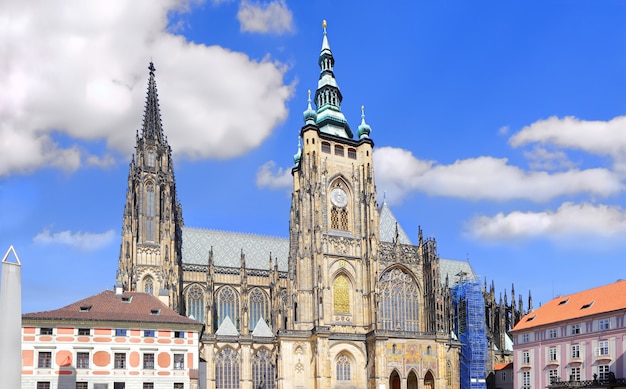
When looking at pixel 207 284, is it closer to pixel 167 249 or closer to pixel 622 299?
pixel 167 249

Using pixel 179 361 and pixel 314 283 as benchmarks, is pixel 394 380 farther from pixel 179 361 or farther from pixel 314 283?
pixel 179 361

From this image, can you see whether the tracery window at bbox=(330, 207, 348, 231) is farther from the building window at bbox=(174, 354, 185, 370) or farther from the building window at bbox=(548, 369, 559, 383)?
the building window at bbox=(174, 354, 185, 370)

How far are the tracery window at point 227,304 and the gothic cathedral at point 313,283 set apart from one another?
0.14 metres

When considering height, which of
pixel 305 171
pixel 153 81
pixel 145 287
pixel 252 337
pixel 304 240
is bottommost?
pixel 252 337

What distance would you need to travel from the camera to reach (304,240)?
79.0 metres

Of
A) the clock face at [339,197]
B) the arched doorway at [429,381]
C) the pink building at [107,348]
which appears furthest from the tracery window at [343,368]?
the pink building at [107,348]

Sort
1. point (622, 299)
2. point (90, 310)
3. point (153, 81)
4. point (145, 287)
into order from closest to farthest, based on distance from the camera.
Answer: point (90, 310)
point (622, 299)
point (145, 287)
point (153, 81)

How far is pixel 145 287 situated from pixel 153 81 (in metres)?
31.1

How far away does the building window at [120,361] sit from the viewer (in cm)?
5178

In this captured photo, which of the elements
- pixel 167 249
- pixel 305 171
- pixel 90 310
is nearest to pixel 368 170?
pixel 305 171

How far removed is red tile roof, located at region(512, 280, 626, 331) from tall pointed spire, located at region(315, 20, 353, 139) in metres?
33.4

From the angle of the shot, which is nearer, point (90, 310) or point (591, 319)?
point (90, 310)

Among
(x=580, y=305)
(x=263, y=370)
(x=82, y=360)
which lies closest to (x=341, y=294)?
(x=263, y=370)

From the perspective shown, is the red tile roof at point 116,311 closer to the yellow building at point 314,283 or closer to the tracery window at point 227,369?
the yellow building at point 314,283
